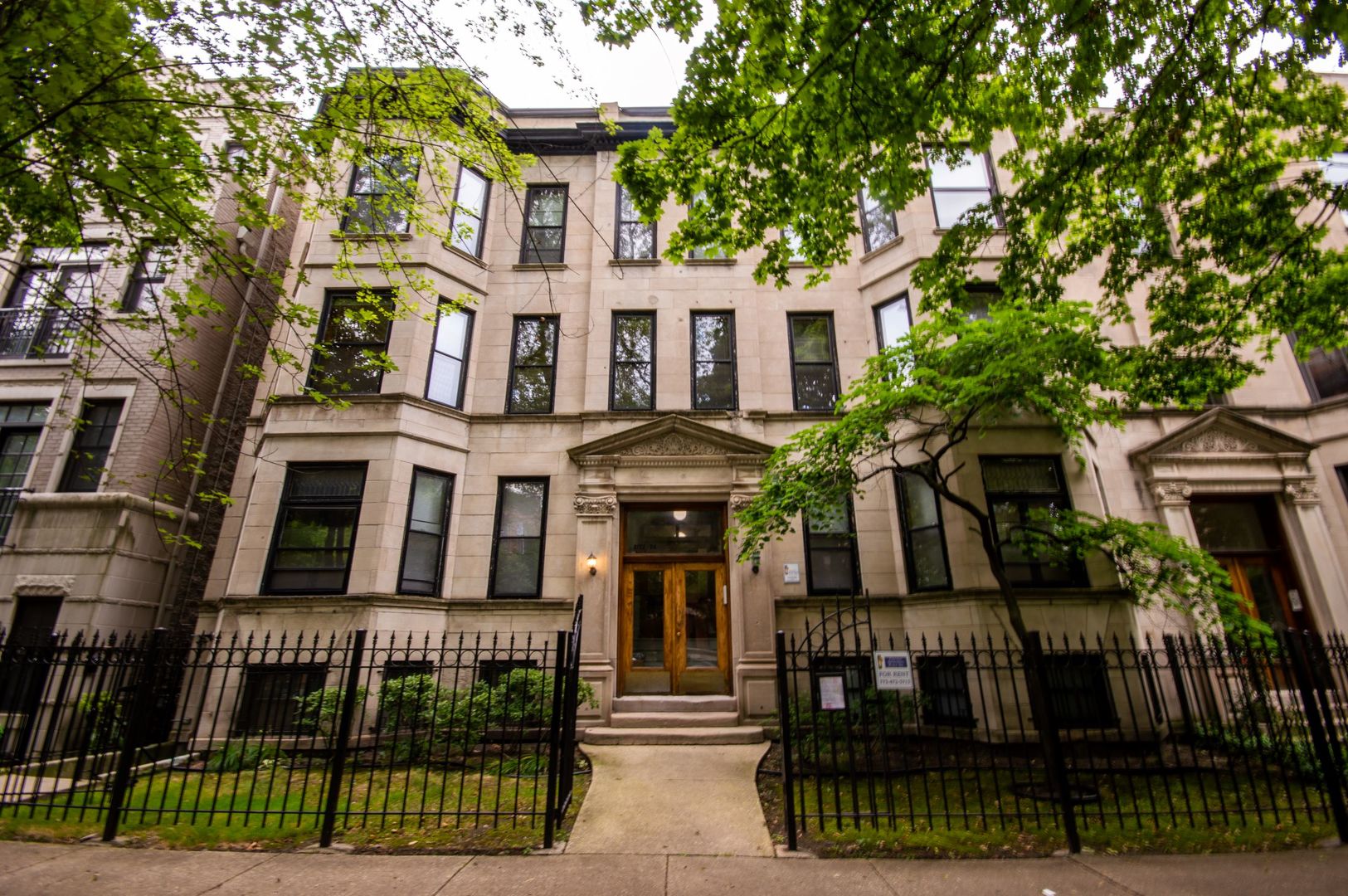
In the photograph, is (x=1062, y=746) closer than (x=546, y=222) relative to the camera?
Yes

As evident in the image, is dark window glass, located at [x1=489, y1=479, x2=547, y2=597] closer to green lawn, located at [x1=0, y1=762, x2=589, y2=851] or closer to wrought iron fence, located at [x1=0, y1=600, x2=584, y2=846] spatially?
wrought iron fence, located at [x1=0, y1=600, x2=584, y2=846]

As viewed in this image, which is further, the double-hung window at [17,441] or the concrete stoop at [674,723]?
the double-hung window at [17,441]

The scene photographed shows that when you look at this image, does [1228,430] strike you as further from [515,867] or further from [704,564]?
[515,867]

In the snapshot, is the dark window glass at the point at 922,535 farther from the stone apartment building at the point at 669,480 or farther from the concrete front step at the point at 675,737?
the concrete front step at the point at 675,737

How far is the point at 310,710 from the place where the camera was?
28.0 ft

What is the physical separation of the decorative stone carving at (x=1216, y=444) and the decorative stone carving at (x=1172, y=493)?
0.74 meters

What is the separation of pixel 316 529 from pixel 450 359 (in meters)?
4.15

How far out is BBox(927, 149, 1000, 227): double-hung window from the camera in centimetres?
1228

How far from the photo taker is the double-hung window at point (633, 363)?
481 inches

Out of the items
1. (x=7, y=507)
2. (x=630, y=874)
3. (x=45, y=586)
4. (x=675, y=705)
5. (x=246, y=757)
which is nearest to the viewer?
(x=630, y=874)

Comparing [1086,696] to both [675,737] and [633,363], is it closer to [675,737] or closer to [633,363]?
[675,737]

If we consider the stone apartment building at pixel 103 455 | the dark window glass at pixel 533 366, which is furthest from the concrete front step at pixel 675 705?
the stone apartment building at pixel 103 455

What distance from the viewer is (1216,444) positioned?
10.8 metres

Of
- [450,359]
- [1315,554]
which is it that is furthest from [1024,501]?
[450,359]
